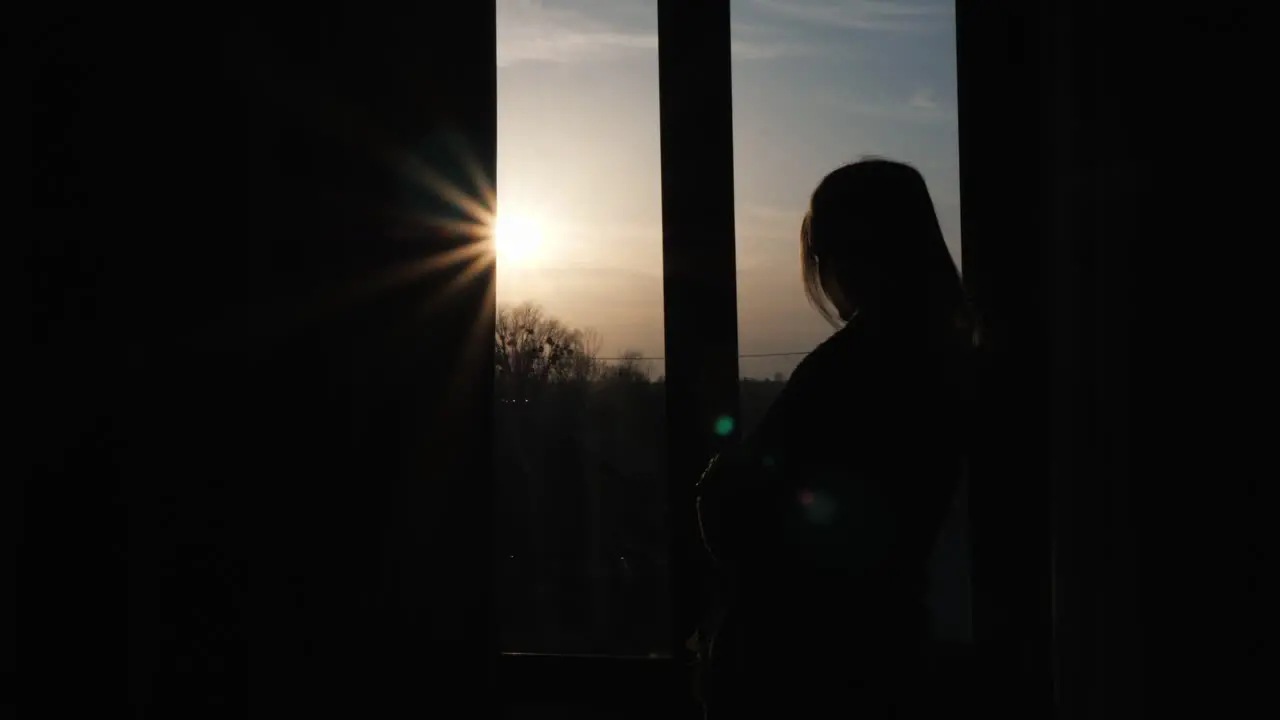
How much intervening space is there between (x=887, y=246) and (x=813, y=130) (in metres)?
0.80

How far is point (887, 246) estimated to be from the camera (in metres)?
1.05

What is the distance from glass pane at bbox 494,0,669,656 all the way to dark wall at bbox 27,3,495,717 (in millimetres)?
78

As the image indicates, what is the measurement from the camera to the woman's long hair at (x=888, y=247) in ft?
3.40

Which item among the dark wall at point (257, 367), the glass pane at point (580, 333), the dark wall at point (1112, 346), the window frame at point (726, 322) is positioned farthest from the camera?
the glass pane at point (580, 333)

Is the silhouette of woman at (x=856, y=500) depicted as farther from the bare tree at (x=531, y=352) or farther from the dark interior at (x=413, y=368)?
the bare tree at (x=531, y=352)

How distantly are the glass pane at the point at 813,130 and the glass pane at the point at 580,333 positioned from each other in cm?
19

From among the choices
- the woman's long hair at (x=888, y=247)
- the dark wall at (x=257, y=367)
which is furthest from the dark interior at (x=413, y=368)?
the woman's long hair at (x=888, y=247)

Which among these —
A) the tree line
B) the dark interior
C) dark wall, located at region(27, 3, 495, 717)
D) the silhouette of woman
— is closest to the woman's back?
the silhouette of woman

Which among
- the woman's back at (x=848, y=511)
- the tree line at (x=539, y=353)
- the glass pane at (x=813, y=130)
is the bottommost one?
the woman's back at (x=848, y=511)

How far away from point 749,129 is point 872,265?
0.84 meters

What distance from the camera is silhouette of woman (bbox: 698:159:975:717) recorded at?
0.97 meters

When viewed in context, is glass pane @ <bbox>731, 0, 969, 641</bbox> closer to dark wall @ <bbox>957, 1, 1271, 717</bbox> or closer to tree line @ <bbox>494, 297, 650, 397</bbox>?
dark wall @ <bbox>957, 1, 1271, 717</bbox>

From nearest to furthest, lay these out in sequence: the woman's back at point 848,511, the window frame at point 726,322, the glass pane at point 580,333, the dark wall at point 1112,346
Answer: the woman's back at point 848,511
the dark wall at point 1112,346
the window frame at point 726,322
the glass pane at point 580,333

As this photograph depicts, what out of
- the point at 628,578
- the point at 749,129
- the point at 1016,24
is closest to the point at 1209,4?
the point at 1016,24
